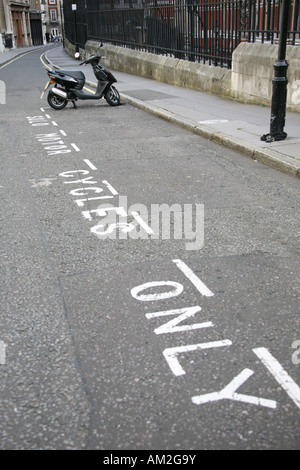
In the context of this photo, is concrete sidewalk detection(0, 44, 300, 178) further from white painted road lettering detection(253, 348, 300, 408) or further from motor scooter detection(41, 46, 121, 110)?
white painted road lettering detection(253, 348, 300, 408)

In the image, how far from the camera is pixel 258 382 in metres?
2.87

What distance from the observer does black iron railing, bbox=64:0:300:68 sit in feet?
38.2

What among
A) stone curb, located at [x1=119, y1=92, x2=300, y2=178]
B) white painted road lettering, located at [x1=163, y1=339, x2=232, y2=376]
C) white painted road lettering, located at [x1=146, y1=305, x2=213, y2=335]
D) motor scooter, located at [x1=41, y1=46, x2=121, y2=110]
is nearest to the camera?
white painted road lettering, located at [x1=163, y1=339, x2=232, y2=376]

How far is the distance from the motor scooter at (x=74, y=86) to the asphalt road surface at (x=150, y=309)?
6.10 metres

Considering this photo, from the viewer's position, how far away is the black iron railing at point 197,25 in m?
11.7

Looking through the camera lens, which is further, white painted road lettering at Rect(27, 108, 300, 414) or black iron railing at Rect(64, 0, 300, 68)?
black iron railing at Rect(64, 0, 300, 68)

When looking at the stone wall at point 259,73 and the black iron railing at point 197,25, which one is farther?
the black iron railing at point 197,25

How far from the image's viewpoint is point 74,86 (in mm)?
12977

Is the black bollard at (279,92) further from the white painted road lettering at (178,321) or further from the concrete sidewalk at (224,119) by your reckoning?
the white painted road lettering at (178,321)

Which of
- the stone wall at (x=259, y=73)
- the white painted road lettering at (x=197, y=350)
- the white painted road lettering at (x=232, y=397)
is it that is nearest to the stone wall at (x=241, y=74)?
the stone wall at (x=259, y=73)

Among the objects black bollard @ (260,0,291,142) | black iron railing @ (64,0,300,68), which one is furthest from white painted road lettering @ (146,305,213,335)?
black iron railing @ (64,0,300,68)


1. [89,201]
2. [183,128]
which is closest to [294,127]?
[183,128]

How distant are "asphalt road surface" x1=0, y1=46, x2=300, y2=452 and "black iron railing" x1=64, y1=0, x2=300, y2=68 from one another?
5883 millimetres
